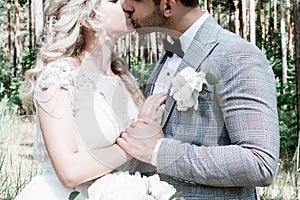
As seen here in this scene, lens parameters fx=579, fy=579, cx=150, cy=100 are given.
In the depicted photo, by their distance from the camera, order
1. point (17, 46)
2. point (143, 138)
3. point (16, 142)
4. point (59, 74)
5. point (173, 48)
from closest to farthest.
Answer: point (143, 138)
point (173, 48)
point (59, 74)
point (16, 142)
point (17, 46)

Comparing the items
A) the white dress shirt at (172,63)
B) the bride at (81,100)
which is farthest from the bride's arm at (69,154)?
the white dress shirt at (172,63)

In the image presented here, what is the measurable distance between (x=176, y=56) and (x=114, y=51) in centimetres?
35

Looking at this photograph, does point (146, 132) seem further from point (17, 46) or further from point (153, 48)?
point (17, 46)

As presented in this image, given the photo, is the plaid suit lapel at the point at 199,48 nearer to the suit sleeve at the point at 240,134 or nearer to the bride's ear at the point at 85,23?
the suit sleeve at the point at 240,134

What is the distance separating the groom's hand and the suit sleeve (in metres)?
0.06

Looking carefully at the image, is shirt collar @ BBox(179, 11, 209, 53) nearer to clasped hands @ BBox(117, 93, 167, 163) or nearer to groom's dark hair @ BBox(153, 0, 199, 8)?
groom's dark hair @ BBox(153, 0, 199, 8)

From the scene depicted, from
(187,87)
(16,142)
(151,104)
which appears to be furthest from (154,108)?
(16,142)

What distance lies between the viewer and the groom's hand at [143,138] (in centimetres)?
173

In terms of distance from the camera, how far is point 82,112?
1.92 meters

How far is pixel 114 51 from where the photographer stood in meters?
2.15

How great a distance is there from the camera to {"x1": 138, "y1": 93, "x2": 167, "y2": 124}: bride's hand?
1779 millimetres

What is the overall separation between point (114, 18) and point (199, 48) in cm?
39

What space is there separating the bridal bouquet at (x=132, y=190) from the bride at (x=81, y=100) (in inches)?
11.2

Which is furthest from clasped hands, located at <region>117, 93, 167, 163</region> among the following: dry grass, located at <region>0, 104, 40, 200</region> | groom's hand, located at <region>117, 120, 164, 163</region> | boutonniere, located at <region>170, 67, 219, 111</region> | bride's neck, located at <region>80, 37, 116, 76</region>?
dry grass, located at <region>0, 104, 40, 200</region>
